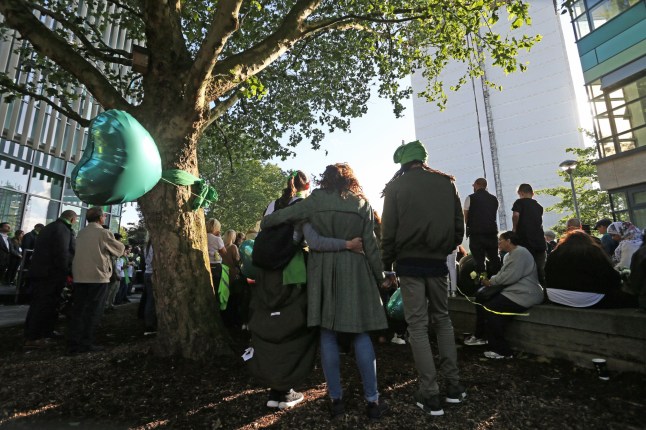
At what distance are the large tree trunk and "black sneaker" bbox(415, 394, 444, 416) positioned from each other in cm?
209

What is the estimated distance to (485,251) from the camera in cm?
556

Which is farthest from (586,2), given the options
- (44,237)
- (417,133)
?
(417,133)

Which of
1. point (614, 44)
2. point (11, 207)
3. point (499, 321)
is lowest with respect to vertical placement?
point (499, 321)

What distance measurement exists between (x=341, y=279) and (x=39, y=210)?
16.0 m

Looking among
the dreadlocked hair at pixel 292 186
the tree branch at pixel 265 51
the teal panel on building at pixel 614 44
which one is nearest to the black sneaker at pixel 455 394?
the dreadlocked hair at pixel 292 186

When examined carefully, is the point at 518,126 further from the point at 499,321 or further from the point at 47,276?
the point at 47,276

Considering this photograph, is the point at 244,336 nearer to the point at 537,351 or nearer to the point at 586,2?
the point at 537,351

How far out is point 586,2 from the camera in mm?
15492

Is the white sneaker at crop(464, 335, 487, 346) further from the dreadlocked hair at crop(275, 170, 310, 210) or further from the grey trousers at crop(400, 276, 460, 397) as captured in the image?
the dreadlocked hair at crop(275, 170, 310, 210)

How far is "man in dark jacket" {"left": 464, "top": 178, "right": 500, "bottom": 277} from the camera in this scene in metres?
5.44

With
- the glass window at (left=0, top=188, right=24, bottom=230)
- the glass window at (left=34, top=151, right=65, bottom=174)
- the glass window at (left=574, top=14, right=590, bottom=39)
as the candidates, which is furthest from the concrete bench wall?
the glass window at (left=34, top=151, right=65, bottom=174)

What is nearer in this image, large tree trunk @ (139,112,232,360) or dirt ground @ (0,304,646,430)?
dirt ground @ (0,304,646,430)

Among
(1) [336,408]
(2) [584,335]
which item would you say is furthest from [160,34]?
(2) [584,335]

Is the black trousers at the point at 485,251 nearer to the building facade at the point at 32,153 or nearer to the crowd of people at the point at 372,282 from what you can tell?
the crowd of people at the point at 372,282
